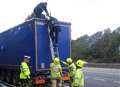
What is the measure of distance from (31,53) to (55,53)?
1.14 m

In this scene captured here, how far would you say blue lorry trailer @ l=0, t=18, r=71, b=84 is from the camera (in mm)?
17078

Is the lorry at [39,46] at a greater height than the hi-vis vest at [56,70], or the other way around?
the lorry at [39,46]

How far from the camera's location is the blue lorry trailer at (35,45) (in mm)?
17078

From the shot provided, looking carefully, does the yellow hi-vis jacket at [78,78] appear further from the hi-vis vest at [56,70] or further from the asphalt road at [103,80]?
the asphalt road at [103,80]

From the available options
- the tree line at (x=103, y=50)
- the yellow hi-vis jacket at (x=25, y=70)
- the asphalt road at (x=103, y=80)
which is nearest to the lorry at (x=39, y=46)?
the yellow hi-vis jacket at (x=25, y=70)

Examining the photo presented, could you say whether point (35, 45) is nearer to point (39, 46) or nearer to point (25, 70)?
point (39, 46)

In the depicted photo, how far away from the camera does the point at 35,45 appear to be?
17016 millimetres

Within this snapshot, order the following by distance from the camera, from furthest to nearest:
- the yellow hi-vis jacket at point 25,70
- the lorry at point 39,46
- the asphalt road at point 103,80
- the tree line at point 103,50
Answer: the tree line at point 103,50 → the asphalt road at point 103,80 → the lorry at point 39,46 → the yellow hi-vis jacket at point 25,70

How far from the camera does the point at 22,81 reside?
16.5 metres

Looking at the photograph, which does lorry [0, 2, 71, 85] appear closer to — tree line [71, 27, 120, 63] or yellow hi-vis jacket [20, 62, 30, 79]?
yellow hi-vis jacket [20, 62, 30, 79]

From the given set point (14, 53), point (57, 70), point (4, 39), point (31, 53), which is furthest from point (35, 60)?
point (4, 39)

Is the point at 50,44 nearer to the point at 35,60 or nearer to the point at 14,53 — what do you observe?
the point at 35,60

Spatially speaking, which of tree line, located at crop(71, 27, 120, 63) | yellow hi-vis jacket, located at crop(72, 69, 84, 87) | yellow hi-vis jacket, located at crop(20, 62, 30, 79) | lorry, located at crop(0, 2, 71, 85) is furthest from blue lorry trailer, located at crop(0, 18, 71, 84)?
tree line, located at crop(71, 27, 120, 63)

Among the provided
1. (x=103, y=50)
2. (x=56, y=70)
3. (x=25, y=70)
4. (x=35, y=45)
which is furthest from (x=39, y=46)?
(x=103, y=50)
